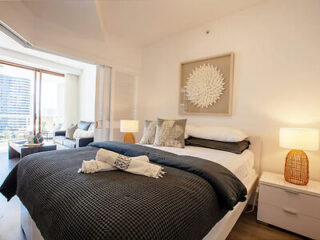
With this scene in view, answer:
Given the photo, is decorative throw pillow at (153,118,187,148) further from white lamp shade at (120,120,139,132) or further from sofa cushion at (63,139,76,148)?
sofa cushion at (63,139,76,148)

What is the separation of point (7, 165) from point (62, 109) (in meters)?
2.72

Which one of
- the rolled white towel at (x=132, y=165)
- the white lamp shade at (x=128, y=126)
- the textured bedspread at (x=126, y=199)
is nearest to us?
the textured bedspread at (x=126, y=199)

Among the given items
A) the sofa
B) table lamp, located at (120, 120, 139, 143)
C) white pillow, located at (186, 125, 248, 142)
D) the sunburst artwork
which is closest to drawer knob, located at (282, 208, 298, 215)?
white pillow, located at (186, 125, 248, 142)

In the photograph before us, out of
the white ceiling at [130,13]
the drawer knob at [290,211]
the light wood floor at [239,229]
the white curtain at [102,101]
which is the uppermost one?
the white ceiling at [130,13]

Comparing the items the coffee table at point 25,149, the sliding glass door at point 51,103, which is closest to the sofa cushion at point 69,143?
the coffee table at point 25,149

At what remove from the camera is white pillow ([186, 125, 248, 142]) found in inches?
77.9

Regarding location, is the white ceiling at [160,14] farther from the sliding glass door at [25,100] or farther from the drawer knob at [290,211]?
the sliding glass door at [25,100]

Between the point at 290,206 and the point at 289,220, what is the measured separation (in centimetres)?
14

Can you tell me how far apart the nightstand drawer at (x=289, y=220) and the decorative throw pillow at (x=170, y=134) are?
3.67 ft

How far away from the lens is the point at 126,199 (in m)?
0.79

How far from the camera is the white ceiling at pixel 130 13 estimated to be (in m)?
2.13

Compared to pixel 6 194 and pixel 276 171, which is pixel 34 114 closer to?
pixel 6 194

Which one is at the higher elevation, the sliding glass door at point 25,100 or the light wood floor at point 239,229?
the sliding glass door at point 25,100

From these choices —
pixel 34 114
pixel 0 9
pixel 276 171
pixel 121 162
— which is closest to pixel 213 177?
pixel 121 162
